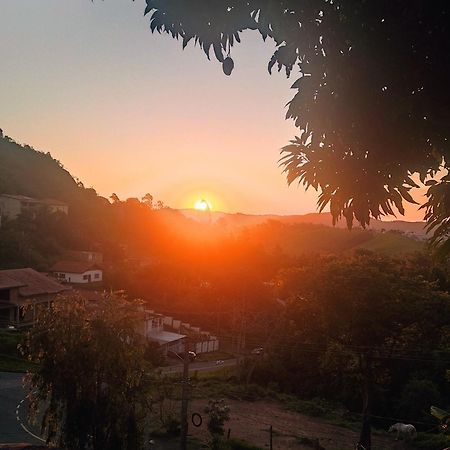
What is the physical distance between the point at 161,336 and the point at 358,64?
39.9m

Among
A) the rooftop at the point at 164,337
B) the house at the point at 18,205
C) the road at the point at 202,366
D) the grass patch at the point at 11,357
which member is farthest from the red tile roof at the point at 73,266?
the road at the point at 202,366

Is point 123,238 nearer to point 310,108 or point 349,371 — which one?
point 349,371

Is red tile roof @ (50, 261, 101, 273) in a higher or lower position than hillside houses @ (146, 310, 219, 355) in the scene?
higher

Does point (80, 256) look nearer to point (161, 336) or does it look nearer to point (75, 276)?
point (75, 276)

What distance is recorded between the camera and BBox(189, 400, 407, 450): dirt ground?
21.0 meters

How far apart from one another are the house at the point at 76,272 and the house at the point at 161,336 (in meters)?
11.5

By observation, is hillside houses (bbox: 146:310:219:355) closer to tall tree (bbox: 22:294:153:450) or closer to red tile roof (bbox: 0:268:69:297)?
red tile roof (bbox: 0:268:69:297)

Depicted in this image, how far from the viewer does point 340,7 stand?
2891 mm

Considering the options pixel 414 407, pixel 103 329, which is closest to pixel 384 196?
pixel 103 329

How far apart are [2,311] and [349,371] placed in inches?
1075

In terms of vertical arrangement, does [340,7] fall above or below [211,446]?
above

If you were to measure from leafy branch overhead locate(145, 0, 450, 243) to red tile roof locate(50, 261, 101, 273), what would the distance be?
50.6 metres

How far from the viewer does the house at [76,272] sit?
51.4m

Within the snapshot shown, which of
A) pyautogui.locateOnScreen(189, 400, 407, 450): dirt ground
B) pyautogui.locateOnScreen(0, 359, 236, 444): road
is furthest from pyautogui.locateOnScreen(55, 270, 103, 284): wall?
pyautogui.locateOnScreen(189, 400, 407, 450): dirt ground
